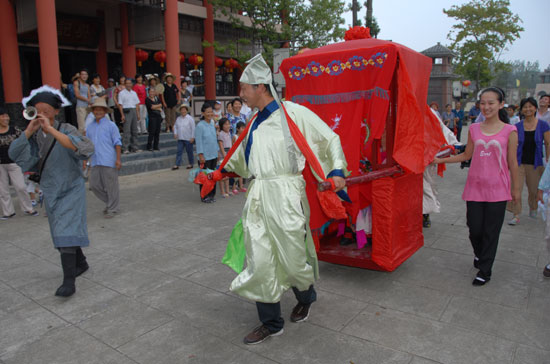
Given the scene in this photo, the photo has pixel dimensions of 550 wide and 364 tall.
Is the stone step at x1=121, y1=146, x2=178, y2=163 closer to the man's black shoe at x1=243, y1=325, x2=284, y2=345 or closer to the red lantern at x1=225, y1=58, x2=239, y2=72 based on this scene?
the red lantern at x1=225, y1=58, x2=239, y2=72

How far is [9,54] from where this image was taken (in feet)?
38.0

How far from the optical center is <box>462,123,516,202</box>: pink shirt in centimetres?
389

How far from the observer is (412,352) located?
9.46ft

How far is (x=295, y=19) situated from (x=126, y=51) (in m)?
5.55

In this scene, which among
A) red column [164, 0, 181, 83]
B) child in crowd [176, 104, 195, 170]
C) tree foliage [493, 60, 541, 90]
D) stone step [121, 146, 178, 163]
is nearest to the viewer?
child in crowd [176, 104, 195, 170]

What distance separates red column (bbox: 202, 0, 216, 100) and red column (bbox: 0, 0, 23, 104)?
6.50m

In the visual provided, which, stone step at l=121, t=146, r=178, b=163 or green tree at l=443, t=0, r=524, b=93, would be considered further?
green tree at l=443, t=0, r=524, b=93

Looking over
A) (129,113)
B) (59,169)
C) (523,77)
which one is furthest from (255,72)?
(523,77)

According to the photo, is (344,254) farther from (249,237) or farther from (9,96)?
(9,96)

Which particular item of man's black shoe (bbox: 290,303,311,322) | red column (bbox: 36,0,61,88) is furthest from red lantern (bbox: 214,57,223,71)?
man's black shoe (bbox: 290,303,311,322)

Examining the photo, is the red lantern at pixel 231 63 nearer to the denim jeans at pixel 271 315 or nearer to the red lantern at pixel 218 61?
the red lantern at pixel 218 61

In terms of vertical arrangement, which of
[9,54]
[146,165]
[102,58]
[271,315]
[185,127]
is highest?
[102,58]

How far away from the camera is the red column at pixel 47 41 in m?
9.90

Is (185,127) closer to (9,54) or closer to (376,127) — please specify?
(9,54)
